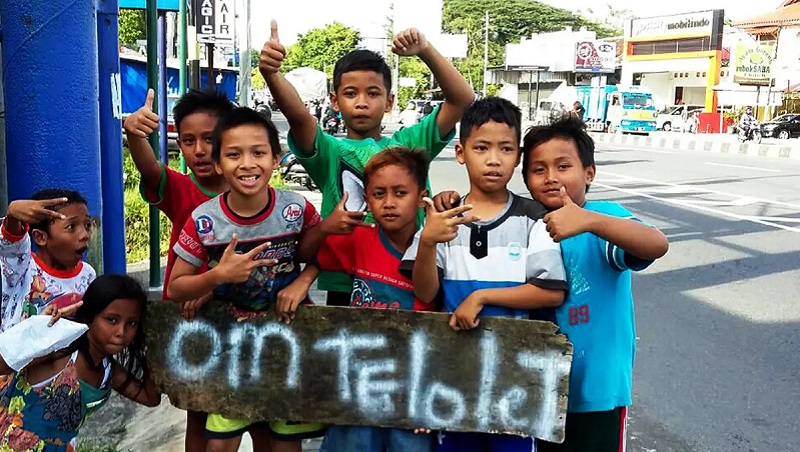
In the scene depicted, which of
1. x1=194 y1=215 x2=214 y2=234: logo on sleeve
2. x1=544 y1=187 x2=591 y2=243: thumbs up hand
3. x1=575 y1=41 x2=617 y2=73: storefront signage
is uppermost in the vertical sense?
x1=575 y1=41 x2=617 y2=73: storefront signage

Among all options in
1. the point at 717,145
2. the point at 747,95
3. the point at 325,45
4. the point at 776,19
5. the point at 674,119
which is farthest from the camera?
the point at 325,45

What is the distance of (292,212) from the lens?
88.4 inches

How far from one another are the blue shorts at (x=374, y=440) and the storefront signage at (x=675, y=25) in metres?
37.1

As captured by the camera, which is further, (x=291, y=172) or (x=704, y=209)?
(x=291, y=172)

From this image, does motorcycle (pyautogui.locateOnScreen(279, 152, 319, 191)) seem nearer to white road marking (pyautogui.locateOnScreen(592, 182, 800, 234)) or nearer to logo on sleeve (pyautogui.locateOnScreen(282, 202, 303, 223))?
white road marking (pyautogui.locateOnScreen(592, 182, 800, 234))

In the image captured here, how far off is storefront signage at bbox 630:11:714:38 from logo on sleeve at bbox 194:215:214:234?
3720cm

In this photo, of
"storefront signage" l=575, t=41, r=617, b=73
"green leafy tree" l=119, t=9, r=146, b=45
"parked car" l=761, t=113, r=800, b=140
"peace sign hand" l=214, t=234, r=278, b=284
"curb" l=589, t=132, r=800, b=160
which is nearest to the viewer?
"peace sign hand" l=214, t=234, r=278, b=284

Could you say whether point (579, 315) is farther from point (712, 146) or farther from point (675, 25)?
point (675, 25)

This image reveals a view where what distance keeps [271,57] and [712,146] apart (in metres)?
21.7

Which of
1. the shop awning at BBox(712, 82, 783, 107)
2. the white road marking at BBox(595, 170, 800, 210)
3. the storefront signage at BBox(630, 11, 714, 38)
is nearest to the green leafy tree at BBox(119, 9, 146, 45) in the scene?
the white road marking at BBox(595, 170, 800, 210)

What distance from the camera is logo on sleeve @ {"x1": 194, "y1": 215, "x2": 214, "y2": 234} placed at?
2.15 meters

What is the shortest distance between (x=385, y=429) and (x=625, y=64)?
42.1m

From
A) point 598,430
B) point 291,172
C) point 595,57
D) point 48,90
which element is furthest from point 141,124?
point 595,57

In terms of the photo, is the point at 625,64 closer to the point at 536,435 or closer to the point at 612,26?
the point at 612,26
